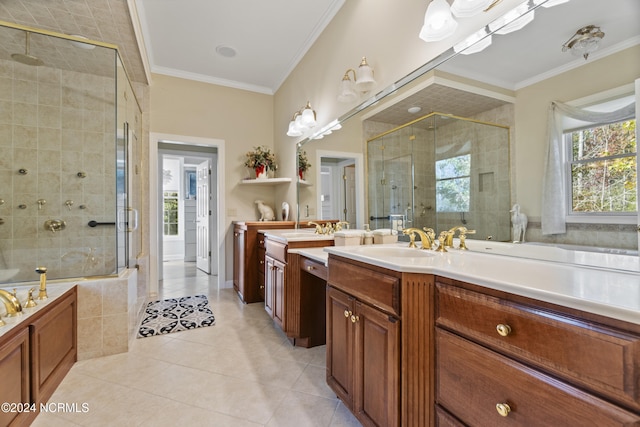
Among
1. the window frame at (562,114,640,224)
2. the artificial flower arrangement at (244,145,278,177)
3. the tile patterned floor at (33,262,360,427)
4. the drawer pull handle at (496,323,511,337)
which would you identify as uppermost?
the artificial flower arrangement at (244,145,278,177)

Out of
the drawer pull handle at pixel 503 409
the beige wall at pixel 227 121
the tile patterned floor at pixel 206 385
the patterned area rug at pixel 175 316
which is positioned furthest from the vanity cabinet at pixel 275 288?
the drawer pull handle at pixel 503 409

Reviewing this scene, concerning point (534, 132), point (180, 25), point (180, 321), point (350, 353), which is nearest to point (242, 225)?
point (180, 321)

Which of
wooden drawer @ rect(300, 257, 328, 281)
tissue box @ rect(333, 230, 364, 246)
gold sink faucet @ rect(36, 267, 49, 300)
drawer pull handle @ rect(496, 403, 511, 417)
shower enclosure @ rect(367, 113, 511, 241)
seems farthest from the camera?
tissue box @ rect(333, 230, 364, 246)

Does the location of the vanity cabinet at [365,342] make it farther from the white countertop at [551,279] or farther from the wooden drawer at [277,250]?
the wooden drawer at [277,250]

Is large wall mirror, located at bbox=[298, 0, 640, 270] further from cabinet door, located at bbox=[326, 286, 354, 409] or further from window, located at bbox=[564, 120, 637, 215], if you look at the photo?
cabinet door, located at bbox=[326, 286, 354, 409]

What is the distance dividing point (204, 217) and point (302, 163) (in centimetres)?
276

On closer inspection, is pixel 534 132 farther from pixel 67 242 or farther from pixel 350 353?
pixel 67 242

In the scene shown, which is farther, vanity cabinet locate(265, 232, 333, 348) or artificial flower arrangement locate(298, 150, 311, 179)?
artificial flower arrangement locate(298, 150, 311, 179)

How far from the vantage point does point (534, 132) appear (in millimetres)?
1199

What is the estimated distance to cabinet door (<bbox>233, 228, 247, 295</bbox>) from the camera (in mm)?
3453

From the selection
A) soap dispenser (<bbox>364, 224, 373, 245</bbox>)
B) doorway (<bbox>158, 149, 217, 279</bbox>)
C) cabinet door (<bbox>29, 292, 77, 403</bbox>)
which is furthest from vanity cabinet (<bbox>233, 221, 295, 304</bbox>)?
doorway (<bbox>158, 149, 217, 279</bbox>)

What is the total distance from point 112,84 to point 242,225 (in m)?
1.91

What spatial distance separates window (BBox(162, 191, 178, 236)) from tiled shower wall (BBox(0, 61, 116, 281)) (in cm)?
362

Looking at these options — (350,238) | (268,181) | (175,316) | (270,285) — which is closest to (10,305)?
(175,316)
